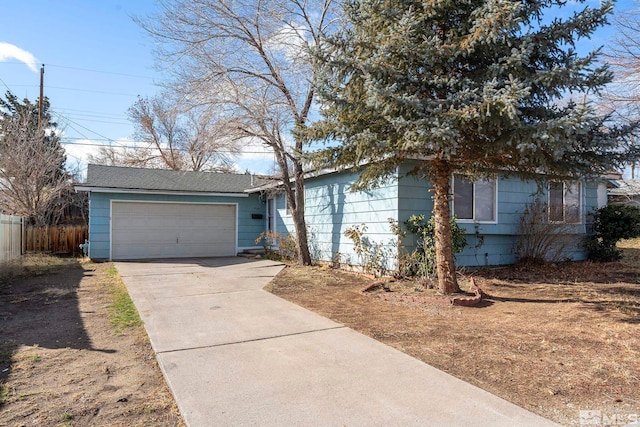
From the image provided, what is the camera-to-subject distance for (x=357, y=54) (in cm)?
638

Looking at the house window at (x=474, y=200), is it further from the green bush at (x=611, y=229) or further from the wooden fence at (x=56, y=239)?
the wooden fence at (x=56, y=239)

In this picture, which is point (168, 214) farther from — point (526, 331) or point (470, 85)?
point (526, 331)

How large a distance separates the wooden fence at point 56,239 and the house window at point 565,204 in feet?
52.0

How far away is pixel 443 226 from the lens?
267 inches

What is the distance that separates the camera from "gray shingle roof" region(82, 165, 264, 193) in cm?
1403

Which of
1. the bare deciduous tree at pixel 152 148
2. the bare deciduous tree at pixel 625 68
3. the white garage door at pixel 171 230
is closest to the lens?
the bare deciduous tree at pixel 625 68

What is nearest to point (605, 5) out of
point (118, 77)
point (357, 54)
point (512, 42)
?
point (512, 42)

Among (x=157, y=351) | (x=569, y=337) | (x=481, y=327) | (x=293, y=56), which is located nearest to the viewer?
(x=157, y=351)

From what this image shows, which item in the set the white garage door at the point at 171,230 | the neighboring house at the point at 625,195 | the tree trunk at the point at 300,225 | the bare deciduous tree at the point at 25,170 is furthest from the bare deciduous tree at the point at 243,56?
the neighboring house at the point at 625,195

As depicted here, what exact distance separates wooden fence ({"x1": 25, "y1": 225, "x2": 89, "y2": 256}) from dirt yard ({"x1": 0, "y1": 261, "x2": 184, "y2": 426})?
9126 millimetres

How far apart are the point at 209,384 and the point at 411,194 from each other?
21.8 ft

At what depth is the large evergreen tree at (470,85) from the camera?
5051 millimetres

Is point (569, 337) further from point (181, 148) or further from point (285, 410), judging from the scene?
point (181, 148)

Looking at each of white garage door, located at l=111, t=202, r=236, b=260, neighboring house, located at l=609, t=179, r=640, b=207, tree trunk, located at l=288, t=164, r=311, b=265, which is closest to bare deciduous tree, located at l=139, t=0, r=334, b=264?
tree trunk, located at l=288, t=164, r=311, b=265
